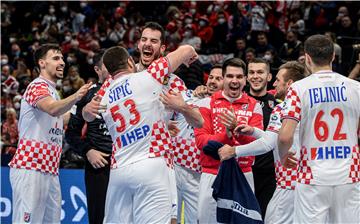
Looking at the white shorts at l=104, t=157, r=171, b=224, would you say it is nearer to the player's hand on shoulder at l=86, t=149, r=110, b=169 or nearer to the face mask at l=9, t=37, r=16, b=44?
the player's hand on shoulder at l=86, t=149, r=110, b=169

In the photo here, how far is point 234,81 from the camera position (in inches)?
361

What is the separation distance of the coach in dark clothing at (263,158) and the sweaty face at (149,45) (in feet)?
4.81

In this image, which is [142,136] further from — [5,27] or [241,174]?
[5,27]

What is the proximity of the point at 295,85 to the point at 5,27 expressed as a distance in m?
18.7

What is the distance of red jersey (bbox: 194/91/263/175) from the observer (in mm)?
9055

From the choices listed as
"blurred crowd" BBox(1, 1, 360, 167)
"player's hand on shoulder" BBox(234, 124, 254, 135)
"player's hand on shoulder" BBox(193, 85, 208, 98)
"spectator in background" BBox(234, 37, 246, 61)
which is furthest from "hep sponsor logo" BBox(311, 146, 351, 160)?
"spectator in background" BBox(234, 37, 246, 61)

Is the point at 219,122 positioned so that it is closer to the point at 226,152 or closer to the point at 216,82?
the point at 226,152

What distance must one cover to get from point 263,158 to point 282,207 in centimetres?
104

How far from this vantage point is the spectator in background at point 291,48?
16.9 meters

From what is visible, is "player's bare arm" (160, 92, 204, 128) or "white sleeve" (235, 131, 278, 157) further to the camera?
"white sleeve" (235, 131, 278, 157)

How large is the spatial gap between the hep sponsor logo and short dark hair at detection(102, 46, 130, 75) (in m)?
2.17

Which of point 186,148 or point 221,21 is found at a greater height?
point 221,21

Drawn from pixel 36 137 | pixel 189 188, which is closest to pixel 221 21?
pixel 189 188

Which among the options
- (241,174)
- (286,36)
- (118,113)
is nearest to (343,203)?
(241,174)
